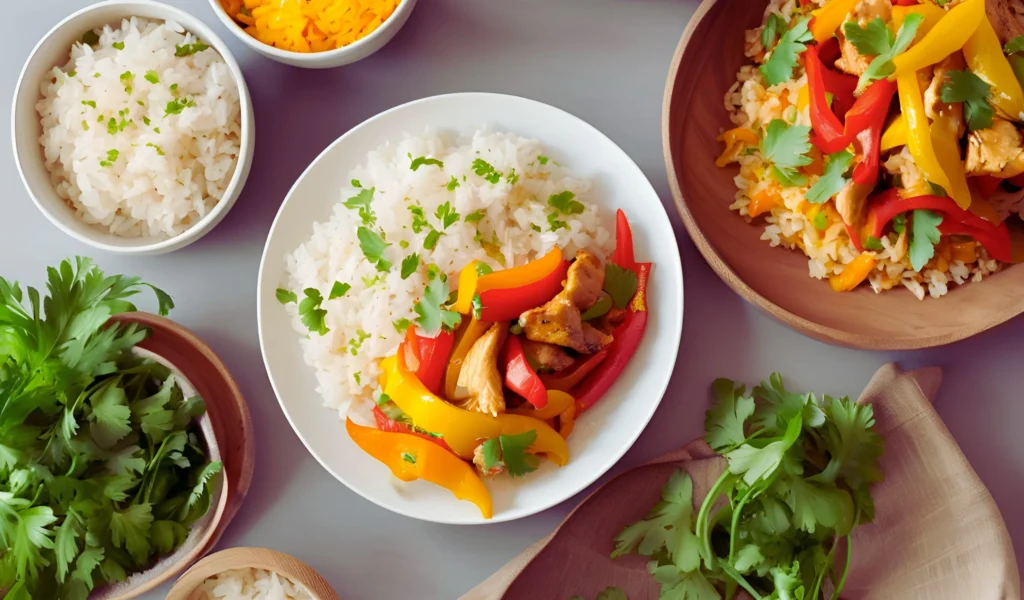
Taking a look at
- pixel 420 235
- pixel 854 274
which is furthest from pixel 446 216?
pixel 854 274

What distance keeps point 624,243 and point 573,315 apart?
0.78ft

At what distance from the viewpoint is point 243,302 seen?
2.08 m

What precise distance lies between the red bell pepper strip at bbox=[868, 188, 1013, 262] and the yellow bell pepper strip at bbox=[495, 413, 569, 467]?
0.85 meters

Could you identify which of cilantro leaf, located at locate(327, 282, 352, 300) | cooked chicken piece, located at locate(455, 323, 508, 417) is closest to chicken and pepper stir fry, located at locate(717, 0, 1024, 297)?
cooked chicken piece, located at locate(455, 323, 508, 417)

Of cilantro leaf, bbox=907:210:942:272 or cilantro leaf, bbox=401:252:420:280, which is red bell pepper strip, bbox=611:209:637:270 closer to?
cilantro leaf, bbox=401:252:420:280

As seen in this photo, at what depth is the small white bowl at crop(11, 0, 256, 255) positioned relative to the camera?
1.87m

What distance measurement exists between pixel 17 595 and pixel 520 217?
A: 1.35m

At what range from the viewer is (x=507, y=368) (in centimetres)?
171

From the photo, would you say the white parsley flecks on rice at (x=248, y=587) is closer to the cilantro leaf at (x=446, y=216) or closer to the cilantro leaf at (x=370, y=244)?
the cilantro leaf at (x=370, y=244)

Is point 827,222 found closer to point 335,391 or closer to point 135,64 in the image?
point 335,391

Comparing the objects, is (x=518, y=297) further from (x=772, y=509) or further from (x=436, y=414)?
(x=772, y=509)

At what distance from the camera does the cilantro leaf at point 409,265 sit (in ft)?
5.72

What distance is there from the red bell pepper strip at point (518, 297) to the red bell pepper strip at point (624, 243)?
0.41ft

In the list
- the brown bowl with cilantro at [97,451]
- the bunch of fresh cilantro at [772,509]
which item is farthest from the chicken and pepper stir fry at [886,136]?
the brown bowl with cilantro at [97,451]
